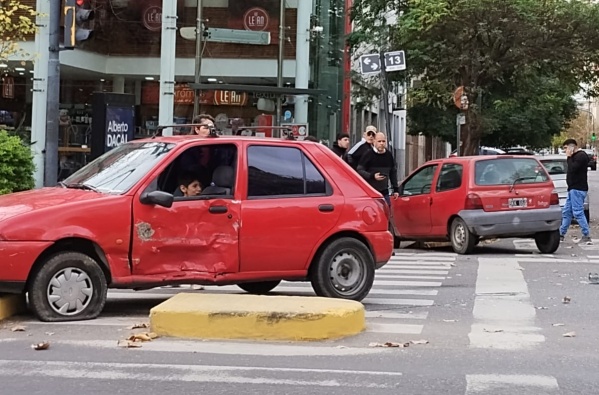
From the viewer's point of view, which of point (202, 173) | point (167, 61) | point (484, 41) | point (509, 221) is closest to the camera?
point (202, 173)

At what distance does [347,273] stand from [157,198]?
2281mm

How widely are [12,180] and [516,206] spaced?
8.37 m

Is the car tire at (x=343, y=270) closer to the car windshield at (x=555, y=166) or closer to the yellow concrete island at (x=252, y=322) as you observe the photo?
the yellow concrete island at (x=252, y=322)

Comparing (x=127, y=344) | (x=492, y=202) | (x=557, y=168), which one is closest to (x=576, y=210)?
(x=492, y=202)

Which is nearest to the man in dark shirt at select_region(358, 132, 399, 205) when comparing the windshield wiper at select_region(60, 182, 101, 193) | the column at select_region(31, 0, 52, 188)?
the windshield wiper at select_region(60, 182, 101, 193)

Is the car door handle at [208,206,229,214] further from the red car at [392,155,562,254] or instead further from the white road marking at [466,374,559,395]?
the red car at [392,155,562,254]

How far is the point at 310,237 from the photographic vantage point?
31.5 ft

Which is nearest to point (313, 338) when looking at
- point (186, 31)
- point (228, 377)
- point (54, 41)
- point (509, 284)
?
point (228, 377)

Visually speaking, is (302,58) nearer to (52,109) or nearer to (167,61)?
(167,61)

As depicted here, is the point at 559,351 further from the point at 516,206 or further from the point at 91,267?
the point at 516,206

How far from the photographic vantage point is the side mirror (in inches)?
347

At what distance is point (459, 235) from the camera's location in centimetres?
1622

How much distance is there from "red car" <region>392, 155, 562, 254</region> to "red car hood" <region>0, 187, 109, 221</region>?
8318mm

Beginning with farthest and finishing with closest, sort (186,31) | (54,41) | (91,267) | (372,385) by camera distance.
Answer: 1. (186,31)
2. (54,41)
3. (91,267)
4. (372,385)
